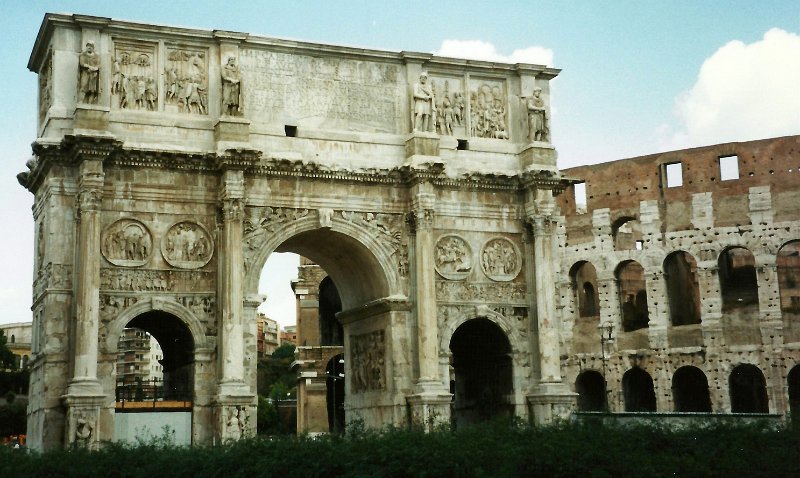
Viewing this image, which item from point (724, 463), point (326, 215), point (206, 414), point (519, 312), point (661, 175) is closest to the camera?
point (724, 463)

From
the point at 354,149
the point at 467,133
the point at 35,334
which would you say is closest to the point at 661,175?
the point at 467,133

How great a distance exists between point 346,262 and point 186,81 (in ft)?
17.9

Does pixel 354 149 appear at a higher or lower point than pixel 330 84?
lower

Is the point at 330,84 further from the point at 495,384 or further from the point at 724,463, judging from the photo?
the point at 724,463

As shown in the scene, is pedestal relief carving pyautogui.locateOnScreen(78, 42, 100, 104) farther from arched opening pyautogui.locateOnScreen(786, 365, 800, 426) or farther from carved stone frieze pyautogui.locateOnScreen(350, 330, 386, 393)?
Result: arched opening pyautogui.locateOnScreen(786, 365, 800, 426)

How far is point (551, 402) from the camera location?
22.7 meters

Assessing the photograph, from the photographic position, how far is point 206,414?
20.5m

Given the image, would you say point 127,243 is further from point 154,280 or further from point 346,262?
point 346,262

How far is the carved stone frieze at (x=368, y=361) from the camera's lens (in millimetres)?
22844

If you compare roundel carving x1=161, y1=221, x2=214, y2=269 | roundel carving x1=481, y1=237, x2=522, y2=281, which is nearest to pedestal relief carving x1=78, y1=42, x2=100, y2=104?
roundel carving x1=161, y1=221, x2=214, y2=269

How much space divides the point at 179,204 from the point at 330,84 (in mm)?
4309

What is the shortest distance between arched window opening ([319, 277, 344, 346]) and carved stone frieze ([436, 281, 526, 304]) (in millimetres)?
15433

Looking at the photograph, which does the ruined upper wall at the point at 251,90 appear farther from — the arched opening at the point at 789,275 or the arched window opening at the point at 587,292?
the arched opening at the point at 789,275

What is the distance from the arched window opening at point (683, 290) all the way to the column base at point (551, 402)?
17.6 m
